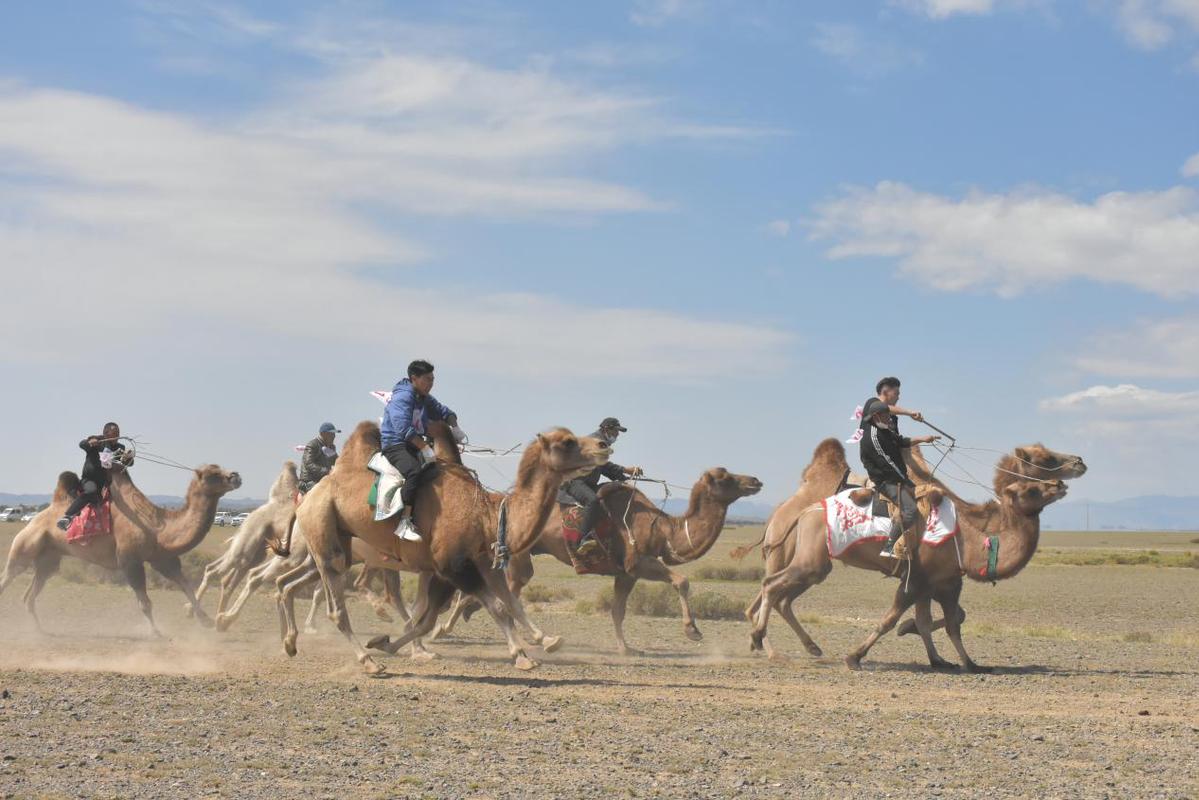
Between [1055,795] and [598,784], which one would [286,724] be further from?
[1055,795]

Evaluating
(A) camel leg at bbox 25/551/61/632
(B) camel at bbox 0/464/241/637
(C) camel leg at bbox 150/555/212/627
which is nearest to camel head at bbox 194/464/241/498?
(B) camel at bbox 0/464/241/637

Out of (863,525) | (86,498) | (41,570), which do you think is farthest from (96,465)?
(863,525)

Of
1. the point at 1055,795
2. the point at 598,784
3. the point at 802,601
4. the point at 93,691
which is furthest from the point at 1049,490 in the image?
the point at 802,601

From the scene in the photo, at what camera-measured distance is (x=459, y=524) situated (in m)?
12.6

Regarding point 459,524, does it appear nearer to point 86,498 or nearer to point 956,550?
point 956,550

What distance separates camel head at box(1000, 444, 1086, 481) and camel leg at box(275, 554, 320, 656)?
7.68m

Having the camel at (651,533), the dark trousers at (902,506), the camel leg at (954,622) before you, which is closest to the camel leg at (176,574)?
the camel at (651,533)

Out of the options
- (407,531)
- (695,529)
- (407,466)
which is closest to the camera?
(407,466)

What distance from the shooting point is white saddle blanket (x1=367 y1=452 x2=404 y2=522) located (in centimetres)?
1285

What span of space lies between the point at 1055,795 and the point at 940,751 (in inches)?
54.2

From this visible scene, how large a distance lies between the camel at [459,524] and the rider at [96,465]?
609 cm

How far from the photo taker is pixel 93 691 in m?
11.2

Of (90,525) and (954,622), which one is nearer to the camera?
(954,622)

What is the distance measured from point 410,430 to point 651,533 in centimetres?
473
